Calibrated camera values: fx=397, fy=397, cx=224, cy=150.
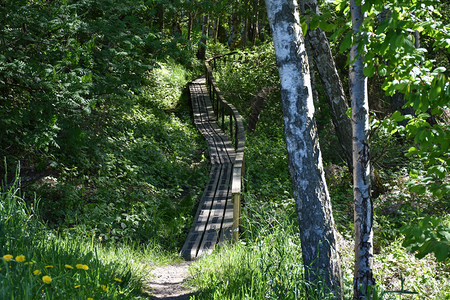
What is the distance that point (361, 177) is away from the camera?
12.1 feet

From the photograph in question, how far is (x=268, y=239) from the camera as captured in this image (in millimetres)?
4574

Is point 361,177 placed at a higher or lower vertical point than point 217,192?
higher

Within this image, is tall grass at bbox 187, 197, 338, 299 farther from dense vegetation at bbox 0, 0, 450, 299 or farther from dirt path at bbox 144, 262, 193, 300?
dirt path at bbox 144, 262, 193, 300

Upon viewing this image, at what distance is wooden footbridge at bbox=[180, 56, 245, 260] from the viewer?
589 centimetres

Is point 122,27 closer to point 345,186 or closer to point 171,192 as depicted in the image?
point 171,192

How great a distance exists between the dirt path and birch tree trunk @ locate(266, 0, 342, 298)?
149cm

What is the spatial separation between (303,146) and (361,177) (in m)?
0.65

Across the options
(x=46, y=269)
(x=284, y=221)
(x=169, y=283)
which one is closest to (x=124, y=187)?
(x=169, y=283)

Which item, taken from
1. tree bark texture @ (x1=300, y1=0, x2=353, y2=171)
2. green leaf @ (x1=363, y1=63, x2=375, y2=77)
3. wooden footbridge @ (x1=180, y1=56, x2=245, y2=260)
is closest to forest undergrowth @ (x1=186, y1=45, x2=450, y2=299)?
wooden footbridge @ (x1=180, y1=56, x2=245, y2=260)

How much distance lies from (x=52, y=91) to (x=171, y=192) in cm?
363

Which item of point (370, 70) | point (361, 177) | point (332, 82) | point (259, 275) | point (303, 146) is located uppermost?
point (332, 82)

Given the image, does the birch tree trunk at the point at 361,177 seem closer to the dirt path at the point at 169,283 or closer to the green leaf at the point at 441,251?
the green leaf at the point at 441,251

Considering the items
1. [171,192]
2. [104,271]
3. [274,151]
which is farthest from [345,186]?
[104,271]

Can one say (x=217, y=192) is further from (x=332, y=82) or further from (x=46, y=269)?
(x=46, y=269)
